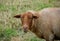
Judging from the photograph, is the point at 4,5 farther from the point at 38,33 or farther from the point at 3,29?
the point at 38,33

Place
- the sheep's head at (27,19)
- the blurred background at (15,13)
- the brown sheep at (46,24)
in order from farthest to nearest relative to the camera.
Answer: the blurred background at (15,13)
the brown sheep at (46,24)
the sheep's head at (27,19)

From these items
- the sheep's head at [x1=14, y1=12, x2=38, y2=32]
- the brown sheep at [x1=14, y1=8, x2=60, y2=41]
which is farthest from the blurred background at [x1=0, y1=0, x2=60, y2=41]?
the sheep's head at [x1=14, y1=12, x2=38, y2=32]

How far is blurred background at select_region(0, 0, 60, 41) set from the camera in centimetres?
990

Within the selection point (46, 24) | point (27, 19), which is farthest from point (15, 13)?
point (27, 19)

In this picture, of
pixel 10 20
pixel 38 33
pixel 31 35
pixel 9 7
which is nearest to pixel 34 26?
pixel 38 33

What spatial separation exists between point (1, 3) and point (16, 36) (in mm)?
3302

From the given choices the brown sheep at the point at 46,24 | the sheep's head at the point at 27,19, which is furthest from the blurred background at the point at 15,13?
the sheep's head at the point at 27,19

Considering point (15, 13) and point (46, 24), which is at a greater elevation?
point (46, 24)

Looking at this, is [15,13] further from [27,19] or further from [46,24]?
[27,19]

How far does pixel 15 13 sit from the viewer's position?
11727 mm

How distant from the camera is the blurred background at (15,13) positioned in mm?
9898

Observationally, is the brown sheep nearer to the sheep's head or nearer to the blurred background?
the sheep's head

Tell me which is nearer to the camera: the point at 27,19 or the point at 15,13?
the point at 27,19

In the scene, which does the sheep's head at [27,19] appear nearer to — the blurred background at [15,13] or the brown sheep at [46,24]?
the brown sheep at [46,24]
